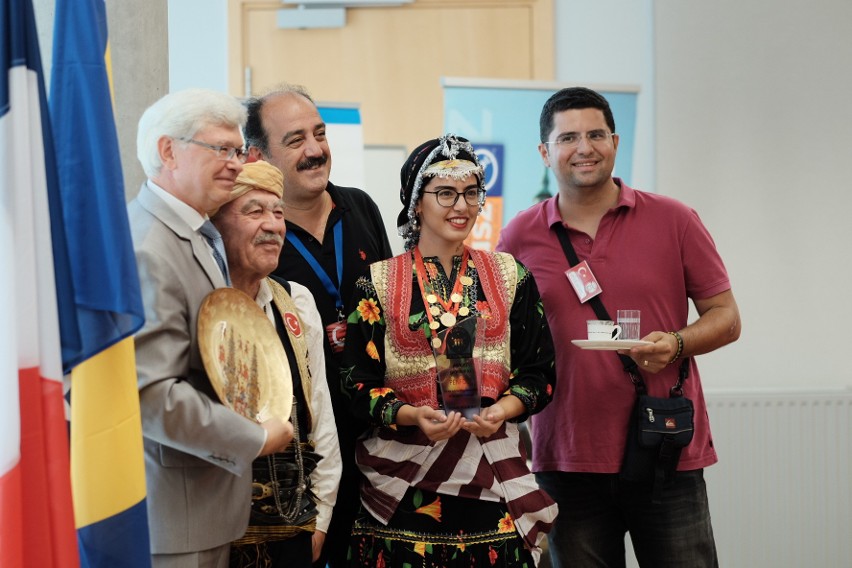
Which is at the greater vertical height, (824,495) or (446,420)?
(446,420)

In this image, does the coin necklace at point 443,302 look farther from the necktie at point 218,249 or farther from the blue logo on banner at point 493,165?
the blue logo on banner at point 493,165

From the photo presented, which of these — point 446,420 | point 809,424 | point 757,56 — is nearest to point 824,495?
point 809,424

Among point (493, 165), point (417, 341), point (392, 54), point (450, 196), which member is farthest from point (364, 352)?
point (392, 54)

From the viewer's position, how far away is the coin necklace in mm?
2678

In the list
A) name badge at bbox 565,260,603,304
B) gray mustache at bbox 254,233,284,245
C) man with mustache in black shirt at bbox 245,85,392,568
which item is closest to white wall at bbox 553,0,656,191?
name badge at bbox 565,260,603,304

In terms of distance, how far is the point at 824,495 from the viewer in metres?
5.27

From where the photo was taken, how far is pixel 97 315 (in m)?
1.86

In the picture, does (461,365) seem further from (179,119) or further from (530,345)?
(179,119)

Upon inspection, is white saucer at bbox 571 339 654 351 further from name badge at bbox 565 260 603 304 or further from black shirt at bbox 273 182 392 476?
black shirt at bbox 273 182 392 476

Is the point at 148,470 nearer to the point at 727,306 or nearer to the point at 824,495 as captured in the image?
the point at 727,306

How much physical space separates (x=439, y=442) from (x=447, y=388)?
194mm

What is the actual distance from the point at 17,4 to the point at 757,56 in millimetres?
4741

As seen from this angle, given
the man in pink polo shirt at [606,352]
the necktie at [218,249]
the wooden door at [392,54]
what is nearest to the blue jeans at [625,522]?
the man in pink polo shirt at [606,352]

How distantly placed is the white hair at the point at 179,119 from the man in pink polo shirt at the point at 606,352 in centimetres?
129
